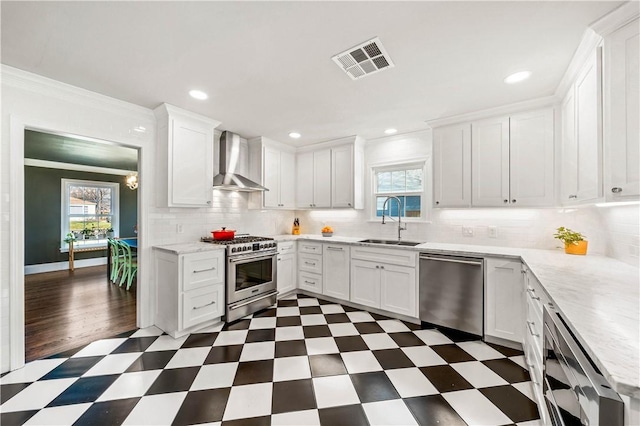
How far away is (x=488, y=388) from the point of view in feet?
6.09

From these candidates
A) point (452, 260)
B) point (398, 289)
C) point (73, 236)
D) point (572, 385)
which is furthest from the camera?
point (73, 236)

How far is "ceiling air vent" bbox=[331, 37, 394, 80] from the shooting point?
174cm

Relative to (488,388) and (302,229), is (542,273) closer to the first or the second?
(488,388)

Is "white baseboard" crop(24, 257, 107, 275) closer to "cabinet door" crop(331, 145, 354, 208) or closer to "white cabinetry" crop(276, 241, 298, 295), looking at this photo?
"white cabinetry" crop(276, 241, 298, 295)

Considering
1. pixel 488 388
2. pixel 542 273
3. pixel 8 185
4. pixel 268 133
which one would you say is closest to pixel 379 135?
pixel 268 133

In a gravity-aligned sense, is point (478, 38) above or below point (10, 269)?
above

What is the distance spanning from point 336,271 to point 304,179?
5.45 ft

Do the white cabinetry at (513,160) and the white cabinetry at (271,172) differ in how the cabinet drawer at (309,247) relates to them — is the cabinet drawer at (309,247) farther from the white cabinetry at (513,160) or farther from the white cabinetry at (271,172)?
the white cabinetry at (513,160)

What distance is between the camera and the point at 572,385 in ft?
3.05

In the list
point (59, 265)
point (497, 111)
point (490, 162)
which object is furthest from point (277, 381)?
point (59, 265)

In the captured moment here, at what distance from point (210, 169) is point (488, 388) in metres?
3.45

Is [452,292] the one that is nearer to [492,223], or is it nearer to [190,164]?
[492,223]

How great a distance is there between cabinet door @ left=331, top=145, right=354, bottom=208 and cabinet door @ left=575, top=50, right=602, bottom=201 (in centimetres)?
240

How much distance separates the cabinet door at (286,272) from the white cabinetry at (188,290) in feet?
3.10
